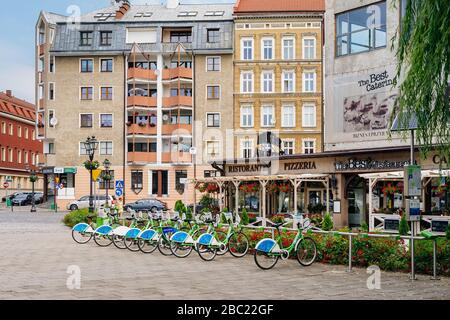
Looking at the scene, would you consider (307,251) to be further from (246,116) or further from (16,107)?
(16,107)

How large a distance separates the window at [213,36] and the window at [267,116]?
23.9ft

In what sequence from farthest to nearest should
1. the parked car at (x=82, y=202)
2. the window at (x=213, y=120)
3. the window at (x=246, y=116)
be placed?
the window at (x=213, y=120), the window at (x=246, y=116), the parked car at (x=82, y=202)

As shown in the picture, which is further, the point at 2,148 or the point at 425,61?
the point at 2,148

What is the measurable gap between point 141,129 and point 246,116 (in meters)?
9.37

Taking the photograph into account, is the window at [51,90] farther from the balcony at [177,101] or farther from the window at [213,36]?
the window at [213,36]

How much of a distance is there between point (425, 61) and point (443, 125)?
1.88 meters

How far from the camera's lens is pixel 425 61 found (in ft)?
33.9

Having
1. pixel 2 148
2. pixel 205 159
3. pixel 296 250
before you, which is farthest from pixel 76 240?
pixel 2 148

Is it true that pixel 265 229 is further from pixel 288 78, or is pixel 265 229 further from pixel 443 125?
pixel 288 78

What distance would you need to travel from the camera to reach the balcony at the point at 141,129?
2346 inches

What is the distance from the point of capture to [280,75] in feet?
190

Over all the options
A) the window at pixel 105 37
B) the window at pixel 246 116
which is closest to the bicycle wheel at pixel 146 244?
the window at pixel 246 116

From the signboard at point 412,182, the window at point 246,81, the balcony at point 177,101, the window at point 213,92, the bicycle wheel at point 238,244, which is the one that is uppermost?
the window at point 246,81

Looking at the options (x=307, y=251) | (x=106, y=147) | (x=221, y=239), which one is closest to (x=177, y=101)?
(x=106, y=147)
